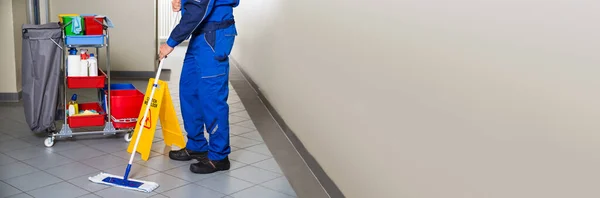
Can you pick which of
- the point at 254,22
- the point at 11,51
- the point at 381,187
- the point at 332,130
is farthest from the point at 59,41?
the point at 254,22

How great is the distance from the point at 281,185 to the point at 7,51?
2989 millimetres

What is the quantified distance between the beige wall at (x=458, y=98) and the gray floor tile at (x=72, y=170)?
1.35 meters

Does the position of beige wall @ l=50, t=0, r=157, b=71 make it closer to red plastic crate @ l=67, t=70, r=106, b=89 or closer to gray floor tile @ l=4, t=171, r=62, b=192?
red plastic crate @ l=67, t=70, r=106, b=89

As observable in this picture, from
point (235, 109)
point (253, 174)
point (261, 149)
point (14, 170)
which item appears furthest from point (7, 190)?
point (235, 109)

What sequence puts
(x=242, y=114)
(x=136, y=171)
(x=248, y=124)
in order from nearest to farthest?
1. (x=136, y=171)
2. (x=248, y=124)
3. (x=242, y=114)

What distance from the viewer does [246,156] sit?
168 inches

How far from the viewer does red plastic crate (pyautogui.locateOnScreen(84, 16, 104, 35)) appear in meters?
4.22

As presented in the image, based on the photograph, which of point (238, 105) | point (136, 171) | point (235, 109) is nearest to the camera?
point (136, 171)

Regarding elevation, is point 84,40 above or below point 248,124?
above

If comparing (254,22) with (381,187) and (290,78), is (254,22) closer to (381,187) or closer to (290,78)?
(290,78)

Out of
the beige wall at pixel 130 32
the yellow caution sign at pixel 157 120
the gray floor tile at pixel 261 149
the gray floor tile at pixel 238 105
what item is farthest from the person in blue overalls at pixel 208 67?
the beige wall at pixel 130 32

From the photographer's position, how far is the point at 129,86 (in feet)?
15.3

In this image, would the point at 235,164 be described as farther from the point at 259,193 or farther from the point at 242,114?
the point at 242,114

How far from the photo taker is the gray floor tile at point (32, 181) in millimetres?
3433
